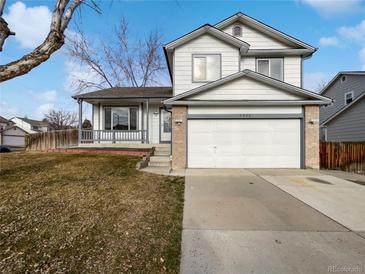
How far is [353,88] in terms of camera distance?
2034 cm

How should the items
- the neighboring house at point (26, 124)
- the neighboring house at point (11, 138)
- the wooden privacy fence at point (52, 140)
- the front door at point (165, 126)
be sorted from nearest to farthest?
the wooden privacy fence at point (52, 140) < the front door at point (165, 126) < the neighboring house at point (11, 138) < the neighboring house at point (26, 124)

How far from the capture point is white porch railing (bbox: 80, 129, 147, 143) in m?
15.3

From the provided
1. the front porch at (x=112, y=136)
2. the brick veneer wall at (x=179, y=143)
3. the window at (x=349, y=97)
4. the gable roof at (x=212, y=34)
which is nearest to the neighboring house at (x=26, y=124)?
the front porch at (x=112, y=136)

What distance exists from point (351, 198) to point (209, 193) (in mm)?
3764

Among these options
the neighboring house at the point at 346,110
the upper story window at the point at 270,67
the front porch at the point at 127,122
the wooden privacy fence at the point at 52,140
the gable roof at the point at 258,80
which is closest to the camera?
the gable roof at the point at 258,80

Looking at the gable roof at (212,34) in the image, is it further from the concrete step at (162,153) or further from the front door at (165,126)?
the concrete step at (162,153)

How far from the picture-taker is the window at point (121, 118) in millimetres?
16047

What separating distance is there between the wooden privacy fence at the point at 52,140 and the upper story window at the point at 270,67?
12.4 metres

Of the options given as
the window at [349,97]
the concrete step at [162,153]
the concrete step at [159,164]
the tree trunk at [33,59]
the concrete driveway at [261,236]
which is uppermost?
the window at [349,97]

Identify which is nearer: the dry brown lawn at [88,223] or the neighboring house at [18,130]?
the dry brown lawn at [88,223]

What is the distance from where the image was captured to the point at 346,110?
1805 cm

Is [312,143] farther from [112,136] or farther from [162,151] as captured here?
[112,136]

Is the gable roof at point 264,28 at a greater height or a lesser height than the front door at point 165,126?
greater

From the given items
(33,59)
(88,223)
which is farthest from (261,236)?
(33,59)
